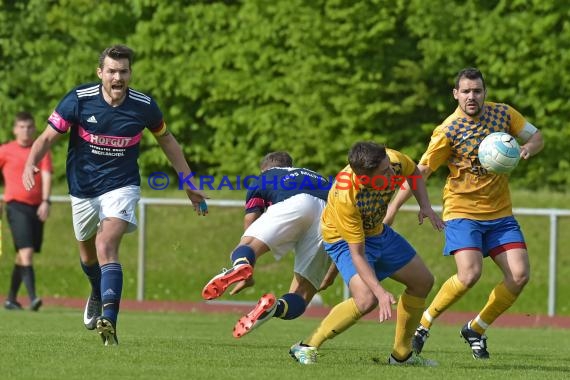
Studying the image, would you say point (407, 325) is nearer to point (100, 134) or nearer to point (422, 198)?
point (422, 198)

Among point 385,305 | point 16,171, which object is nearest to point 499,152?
point 385,305

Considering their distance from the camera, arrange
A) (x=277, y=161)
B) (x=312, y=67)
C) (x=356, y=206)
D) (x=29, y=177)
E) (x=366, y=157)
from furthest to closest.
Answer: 1. (x=312, y=67)
2. (x=277, y=161)
3. (x=29, y=177)
4. (x=356, y=206)
5. (x=366, y=157)

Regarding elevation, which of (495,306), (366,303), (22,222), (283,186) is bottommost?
(22,222)

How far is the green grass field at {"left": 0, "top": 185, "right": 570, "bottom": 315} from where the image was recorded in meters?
17.6

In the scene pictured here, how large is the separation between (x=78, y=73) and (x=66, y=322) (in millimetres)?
10639

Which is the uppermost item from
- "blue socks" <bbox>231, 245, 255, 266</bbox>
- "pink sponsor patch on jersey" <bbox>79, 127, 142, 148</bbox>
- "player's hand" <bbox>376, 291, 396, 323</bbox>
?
"pink sponsor patch on jersey" <bbox>79, 127, 142, 148</bbox>

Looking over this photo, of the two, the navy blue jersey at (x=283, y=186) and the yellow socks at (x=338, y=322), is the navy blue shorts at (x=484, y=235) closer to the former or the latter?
the navy blue jersey at (x=283, y=186)

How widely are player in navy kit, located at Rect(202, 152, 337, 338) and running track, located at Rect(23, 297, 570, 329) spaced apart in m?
6.64

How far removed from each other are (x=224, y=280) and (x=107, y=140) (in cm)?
163

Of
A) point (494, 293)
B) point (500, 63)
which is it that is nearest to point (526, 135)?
point (494, 293)

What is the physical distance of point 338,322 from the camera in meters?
8.35

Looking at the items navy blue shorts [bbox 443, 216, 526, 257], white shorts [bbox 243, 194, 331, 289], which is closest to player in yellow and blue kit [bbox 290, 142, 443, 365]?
white shorts [bbox 243, 194, 331, 289]

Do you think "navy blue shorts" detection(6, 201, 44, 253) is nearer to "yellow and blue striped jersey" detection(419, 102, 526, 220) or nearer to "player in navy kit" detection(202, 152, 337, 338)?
"player in navy kit" detection(202, 152, 337, 338)

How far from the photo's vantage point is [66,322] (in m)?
13.1
